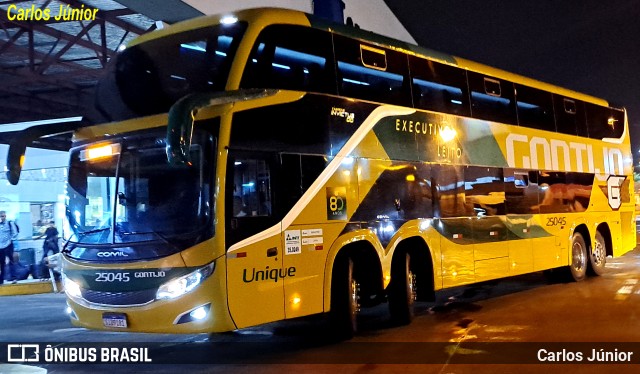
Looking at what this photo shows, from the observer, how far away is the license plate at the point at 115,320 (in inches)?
284

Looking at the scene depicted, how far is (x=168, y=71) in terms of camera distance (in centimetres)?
785

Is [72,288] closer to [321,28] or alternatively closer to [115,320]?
[115,320]

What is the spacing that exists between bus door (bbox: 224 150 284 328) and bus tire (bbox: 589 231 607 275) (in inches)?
384

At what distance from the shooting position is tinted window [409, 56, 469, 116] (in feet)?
33.6

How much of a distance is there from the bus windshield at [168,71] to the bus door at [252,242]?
39.2 inches

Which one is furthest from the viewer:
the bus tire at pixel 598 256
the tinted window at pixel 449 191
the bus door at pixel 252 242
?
the bus tire at pixel 598 256

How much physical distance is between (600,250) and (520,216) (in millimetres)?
4055

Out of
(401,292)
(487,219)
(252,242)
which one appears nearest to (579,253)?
(487,219)

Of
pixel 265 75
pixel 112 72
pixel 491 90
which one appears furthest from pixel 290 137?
pixel 491 90

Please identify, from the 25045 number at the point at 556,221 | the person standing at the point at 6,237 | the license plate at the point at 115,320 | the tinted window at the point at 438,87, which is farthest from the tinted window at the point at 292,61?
the person standing at the point at 6,237

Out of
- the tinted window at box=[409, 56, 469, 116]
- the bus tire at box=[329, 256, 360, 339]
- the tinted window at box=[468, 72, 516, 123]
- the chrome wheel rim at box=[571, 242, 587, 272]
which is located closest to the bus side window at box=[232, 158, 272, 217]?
the bus tire at box=[329, 256, 360, 339]

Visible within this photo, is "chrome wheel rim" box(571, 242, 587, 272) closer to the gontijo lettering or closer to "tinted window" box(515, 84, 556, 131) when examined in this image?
the gontijo lettering

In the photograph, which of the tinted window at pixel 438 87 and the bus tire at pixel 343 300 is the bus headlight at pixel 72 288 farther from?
the tinted window at pixel 438 87

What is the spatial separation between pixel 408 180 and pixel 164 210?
4066 millimetres
